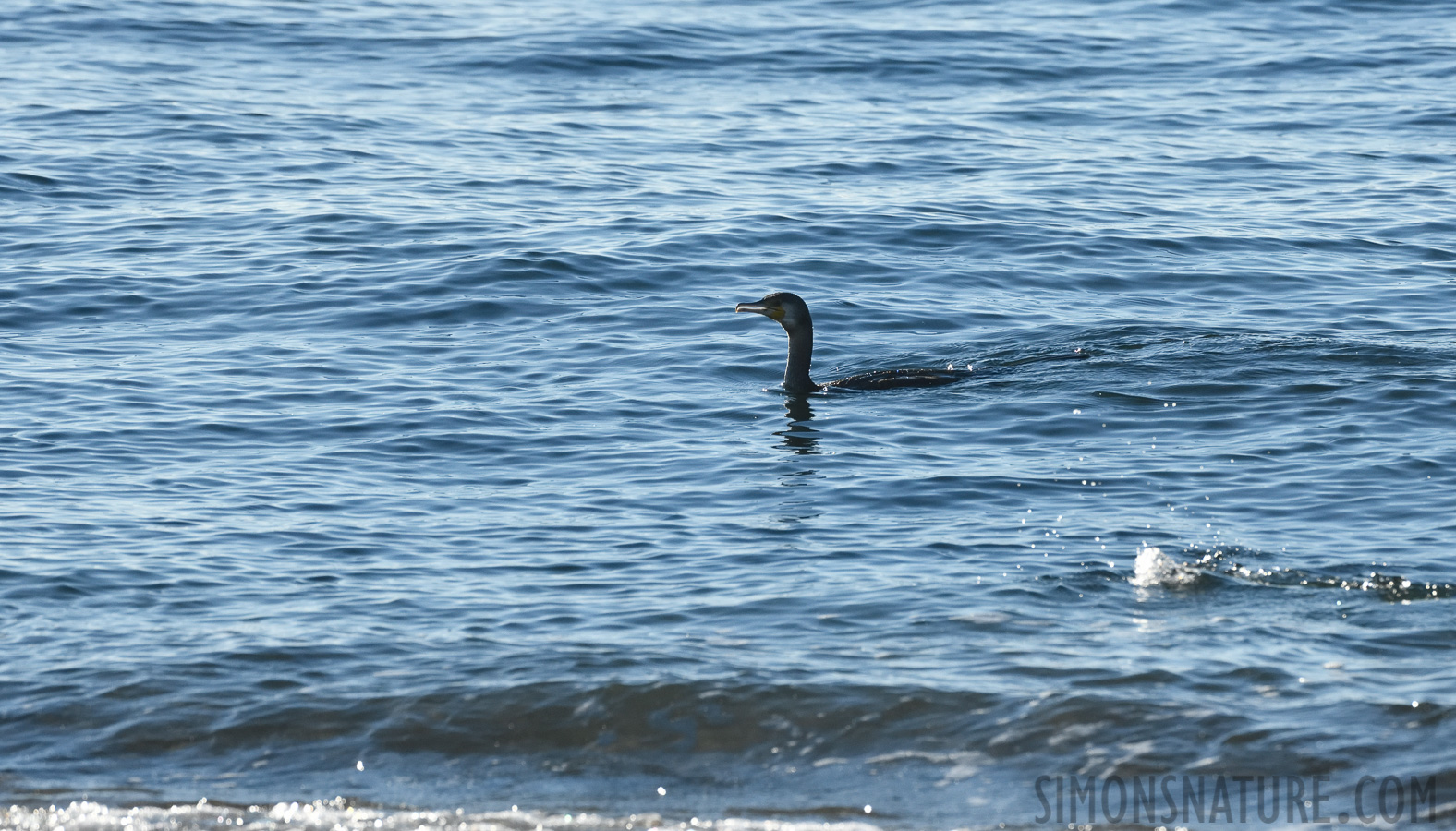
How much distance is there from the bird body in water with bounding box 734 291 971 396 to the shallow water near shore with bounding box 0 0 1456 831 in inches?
12.8

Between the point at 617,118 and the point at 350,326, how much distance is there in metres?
10.1

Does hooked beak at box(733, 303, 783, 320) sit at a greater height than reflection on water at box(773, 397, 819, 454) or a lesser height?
greater

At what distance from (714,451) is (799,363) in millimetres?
2202

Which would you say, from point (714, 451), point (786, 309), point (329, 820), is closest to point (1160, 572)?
point (714, 451)

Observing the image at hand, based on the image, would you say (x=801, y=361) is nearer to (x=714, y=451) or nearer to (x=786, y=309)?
(x=786, y=309)

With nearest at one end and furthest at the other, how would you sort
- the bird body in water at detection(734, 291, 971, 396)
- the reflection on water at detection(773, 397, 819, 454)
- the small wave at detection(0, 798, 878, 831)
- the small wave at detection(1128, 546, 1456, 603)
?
the small wave at detection(0, 798, 878, 831)
the small wave at detection(1128, 546, 1456, 603)
the reflection on water at detection(773, 397, 819, 454)
the bird body in water at detection(734, 291, 971, 396)

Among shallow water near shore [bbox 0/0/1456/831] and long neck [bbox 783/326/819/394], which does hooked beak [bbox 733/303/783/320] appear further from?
shallow water near shore [bbox 0/0/1456/831]

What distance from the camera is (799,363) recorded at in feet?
49.1

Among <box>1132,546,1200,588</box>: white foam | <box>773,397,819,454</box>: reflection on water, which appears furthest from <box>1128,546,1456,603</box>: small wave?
<box>773,397,819,454</box>: reflection on water

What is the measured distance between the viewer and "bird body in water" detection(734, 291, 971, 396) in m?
14.9

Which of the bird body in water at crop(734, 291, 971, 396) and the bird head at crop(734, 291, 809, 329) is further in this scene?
the bird head at crop(734, 291, 809, 329)

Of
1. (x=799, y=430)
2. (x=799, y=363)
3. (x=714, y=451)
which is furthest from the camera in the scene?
(x=799, y=363)

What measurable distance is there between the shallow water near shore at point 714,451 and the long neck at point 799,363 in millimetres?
541

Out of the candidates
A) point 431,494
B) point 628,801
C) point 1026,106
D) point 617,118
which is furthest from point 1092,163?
point 628,801
